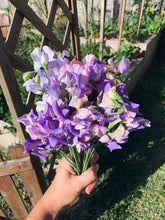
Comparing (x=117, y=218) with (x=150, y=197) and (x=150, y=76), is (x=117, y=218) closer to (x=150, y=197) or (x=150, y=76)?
(x=150, y=197)

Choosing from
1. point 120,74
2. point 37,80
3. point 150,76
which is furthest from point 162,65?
point 37,80

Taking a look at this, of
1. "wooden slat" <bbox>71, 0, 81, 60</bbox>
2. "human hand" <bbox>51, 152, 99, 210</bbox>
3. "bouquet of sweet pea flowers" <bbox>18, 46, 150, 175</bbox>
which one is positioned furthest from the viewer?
"wooden slat" <bbox>71, 0, 81, 60</bbox>

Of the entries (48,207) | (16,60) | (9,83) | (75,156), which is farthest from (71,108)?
(48,207)

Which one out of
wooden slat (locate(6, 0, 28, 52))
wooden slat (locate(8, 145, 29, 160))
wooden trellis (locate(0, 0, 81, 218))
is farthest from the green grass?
wooden slat (locate(6, 0, 28, 52))

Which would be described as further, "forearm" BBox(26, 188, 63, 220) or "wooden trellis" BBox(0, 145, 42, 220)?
"wooden trellis" BBox(0, 145, 42, 220)

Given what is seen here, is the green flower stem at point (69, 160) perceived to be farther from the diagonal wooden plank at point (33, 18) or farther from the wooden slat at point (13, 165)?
the diagonal wooden plank at point (33, 18)

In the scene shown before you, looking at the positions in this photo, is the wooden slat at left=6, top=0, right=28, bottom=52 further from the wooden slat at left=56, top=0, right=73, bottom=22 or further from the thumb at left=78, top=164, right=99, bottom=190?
the thumb at left=78, top=164, right=99, bottom=190

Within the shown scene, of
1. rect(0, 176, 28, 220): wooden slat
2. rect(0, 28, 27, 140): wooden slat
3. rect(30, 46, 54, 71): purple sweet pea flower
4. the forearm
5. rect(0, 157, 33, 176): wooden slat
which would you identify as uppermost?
rect(30, 46, 54, 71): purple sweet pea flower
